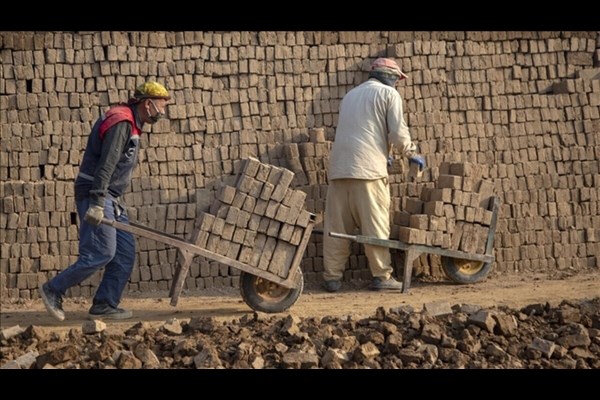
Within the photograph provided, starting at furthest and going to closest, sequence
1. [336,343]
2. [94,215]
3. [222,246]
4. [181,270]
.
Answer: [222,246], [181,270], [94,215], [336,343]

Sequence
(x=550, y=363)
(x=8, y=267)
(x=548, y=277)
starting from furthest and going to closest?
(x=548, y=277), (x=8, y=267), (x=550, y=363)

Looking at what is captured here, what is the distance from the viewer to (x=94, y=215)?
7.96 meters

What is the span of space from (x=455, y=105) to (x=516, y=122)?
65 centimetres

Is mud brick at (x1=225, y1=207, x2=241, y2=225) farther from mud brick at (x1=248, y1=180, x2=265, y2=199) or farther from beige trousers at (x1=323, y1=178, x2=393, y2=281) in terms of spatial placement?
beige trousers at (x1=323, y1=178, x2=393, y2=281)

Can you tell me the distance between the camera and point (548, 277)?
10422mm

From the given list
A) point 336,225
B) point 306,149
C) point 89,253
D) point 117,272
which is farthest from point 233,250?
point 306,149

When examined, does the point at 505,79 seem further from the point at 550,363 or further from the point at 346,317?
the point at 550,363

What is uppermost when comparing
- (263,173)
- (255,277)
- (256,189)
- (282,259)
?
(263,173)

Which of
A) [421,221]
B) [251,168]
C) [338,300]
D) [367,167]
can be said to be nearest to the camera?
[251,168]

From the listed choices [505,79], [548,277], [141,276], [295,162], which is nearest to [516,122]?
[505,79]

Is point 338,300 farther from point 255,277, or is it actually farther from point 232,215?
point 232,215

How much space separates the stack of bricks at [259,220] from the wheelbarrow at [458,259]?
4.13 feet

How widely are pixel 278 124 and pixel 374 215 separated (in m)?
1.31

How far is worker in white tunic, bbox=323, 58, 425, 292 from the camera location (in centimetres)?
958
